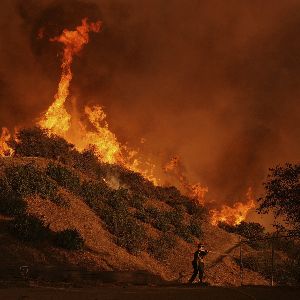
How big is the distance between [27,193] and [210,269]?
10.8 meters

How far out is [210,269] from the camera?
26984mm

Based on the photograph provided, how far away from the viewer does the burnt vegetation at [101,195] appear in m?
25.7

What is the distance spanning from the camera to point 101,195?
3120cm

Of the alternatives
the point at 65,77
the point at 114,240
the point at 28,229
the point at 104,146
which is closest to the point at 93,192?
the point at 114,240

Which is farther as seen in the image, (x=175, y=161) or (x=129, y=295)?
(x=175, y=161)

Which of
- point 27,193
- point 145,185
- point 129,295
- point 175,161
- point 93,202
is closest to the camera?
point 129,295

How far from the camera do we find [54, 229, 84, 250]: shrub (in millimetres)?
22312

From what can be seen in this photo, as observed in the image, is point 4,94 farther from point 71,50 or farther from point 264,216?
point 264,216

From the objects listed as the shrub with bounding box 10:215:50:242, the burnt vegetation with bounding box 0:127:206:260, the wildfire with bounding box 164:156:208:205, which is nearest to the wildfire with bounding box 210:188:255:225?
the wildfire with bounding box 164:156:208:205

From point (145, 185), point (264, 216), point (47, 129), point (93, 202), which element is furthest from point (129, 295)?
point (264, 216)

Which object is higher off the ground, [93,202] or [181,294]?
[93,202]

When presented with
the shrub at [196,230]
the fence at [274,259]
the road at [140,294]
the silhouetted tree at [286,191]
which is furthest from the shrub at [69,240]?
the shrub at [196,230]

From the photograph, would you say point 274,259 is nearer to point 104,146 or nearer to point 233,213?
point 233,213

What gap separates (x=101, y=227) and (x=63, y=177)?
4.76 m
